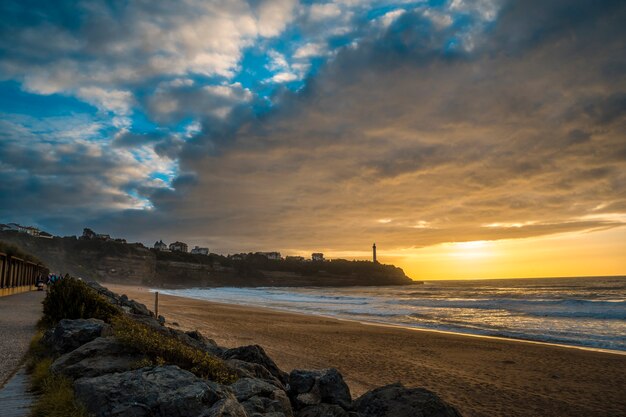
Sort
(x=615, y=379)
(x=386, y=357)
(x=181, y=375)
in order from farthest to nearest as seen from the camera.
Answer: (x=386, y=357) → (x=615, y=379) → (x=181, y=375)

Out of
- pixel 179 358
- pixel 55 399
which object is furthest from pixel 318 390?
pixel 55 399

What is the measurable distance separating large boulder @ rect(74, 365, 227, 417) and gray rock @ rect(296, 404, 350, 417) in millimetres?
2015

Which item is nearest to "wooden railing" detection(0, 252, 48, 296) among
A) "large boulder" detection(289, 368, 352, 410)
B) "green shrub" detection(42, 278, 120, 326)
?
"green shrub" detection(42, 278, 120, 326)

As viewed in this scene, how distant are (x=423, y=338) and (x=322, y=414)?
16.8m

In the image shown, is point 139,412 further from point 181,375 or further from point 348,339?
point 348,339

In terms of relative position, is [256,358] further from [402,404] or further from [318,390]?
[402,404]

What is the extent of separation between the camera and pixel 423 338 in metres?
21.8

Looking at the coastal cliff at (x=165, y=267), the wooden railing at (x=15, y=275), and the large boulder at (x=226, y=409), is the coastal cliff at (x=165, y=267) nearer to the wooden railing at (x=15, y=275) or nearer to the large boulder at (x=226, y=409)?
the wooden railing at (x=15, y=275)

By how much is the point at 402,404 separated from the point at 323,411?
4.13 feet

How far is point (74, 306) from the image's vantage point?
13.4 meters

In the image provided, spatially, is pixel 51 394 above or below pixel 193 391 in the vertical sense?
below

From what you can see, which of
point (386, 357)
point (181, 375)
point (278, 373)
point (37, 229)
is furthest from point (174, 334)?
point (37, 229)

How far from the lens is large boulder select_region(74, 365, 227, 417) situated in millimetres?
4793

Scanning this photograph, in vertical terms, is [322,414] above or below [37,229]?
below
